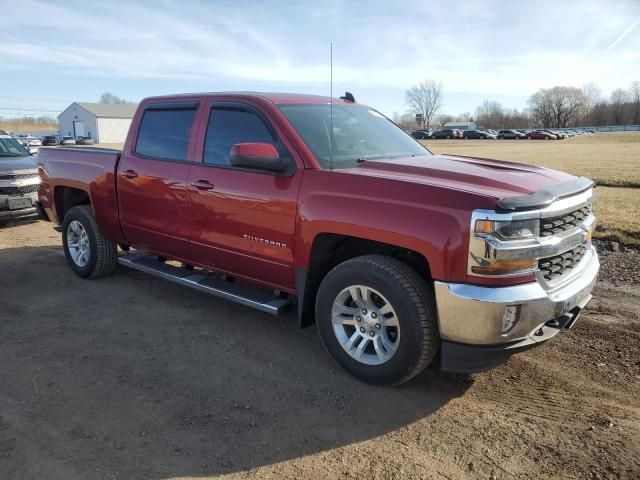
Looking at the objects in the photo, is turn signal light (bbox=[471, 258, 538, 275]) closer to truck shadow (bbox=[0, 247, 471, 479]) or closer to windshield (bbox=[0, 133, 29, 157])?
truck shadow (bbox=[0, 247, 471, 479])

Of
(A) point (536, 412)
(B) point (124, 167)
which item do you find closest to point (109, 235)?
(B) point (124, 167)

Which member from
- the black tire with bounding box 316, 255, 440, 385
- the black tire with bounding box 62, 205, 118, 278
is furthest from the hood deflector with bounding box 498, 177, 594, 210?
the black tire with bounding box 62, 205, 118, 278

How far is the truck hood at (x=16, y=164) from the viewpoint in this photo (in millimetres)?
9070

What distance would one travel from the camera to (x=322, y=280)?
155 inches

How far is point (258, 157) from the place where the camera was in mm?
3820

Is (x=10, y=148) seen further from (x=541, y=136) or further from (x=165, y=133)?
(x=541, y=136)

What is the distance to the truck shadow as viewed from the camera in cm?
294

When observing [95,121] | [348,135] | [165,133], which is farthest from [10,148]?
[95,121]

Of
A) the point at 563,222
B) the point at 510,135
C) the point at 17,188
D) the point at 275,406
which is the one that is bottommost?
the point at 275,406

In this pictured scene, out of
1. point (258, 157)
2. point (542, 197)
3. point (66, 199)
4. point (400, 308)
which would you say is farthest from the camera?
point (66, 199)

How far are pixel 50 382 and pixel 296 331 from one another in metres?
1.94

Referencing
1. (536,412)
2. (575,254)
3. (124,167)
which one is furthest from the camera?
(124,167)

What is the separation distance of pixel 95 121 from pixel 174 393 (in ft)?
287

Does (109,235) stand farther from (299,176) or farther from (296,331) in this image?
(299,176)
